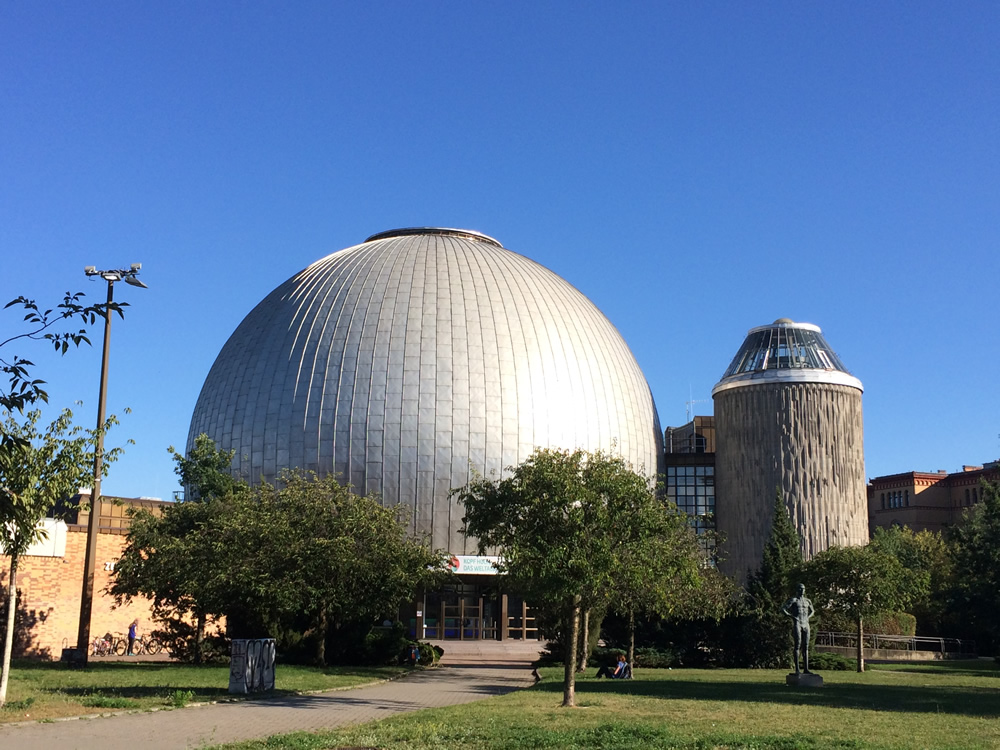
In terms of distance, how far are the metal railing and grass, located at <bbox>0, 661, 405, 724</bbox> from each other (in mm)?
23375

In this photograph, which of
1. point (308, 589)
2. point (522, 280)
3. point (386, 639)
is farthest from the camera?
point (522, 280)

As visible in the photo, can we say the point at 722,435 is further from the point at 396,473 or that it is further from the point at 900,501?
the point at 900,501

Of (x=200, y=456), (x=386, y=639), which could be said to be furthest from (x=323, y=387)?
(x=386, y=639)

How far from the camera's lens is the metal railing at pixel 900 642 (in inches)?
1836

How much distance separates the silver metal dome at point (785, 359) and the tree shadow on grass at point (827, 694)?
1301 inches

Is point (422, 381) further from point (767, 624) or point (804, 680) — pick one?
point (804, 680)

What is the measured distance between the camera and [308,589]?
30047 millimetres

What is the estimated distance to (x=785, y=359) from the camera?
59656 millimetres

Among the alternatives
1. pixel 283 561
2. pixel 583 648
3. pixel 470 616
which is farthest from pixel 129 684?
pixel 470 616

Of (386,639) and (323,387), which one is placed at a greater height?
(323,387)

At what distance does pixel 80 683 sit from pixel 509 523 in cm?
1052

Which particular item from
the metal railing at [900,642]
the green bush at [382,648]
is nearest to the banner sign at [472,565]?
the green bush at [382,648]

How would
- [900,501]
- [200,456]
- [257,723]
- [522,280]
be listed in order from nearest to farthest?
[257,723], [200,456], [522,280], [900,501]

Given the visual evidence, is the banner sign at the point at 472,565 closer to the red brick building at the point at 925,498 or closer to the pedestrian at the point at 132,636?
the pedestrian at the point at 132,636
